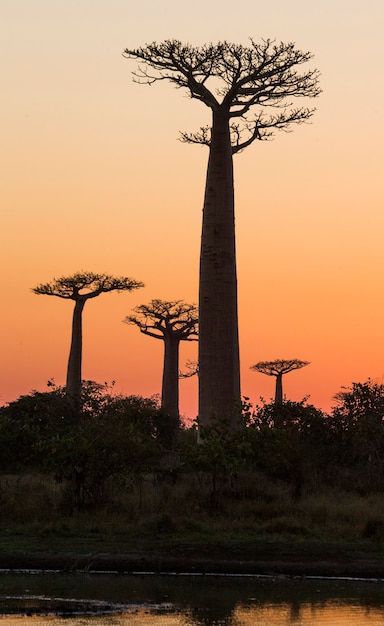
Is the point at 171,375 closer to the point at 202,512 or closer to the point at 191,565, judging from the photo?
the point at 202,512

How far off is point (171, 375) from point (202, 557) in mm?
28876

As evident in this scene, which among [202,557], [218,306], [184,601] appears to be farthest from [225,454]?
[184,601]

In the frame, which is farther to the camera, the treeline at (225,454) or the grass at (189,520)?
the treeline at (225,454)

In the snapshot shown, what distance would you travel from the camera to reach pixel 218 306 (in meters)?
20.9

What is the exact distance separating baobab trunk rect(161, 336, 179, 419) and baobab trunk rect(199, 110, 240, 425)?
21.0 metres

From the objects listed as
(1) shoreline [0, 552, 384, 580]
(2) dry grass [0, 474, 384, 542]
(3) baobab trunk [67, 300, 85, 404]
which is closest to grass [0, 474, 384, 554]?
(2) dry grass [0, 474, 384, 542]

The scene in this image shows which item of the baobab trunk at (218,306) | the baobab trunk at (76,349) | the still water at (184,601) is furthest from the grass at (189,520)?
the baobab trunk at (76,349)

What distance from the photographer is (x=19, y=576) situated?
1276cm

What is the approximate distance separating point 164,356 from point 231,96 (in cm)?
2137

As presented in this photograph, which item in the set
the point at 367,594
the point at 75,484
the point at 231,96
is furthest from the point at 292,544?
the point at 231,96

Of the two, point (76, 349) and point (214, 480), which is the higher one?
point (76, 349)

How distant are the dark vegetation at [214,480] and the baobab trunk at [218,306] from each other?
0.95m

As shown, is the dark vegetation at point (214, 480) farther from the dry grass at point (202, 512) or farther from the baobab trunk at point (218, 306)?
the baobab trunk at point (218, 306)

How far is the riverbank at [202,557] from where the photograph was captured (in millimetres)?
13156
